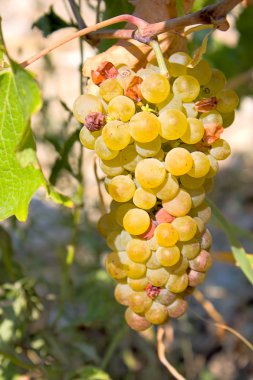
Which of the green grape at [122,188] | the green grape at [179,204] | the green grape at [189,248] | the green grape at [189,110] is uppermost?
the green grape at [189,110]

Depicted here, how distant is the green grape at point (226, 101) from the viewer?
719 millimetres

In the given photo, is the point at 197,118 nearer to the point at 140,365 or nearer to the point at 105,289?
the point at 105,289

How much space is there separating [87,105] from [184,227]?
17 cm

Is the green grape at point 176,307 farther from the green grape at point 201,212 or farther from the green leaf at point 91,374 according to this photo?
the green leaf at point 91,374

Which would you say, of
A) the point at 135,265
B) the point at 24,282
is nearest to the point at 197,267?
the point at 135,265

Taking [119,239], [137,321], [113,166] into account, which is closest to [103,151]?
[113,166]

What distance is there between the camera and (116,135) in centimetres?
66

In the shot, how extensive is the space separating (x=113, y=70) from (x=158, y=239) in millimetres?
190

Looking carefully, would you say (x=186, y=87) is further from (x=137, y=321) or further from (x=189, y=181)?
(x=137, y=321)

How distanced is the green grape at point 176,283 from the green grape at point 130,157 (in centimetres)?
14

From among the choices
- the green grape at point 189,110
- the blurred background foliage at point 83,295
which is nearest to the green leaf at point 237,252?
the blurred background foliage at point 83,295

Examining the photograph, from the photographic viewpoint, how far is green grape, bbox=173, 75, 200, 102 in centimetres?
68

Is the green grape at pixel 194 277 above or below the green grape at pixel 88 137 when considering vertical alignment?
below

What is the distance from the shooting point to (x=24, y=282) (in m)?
1.11
